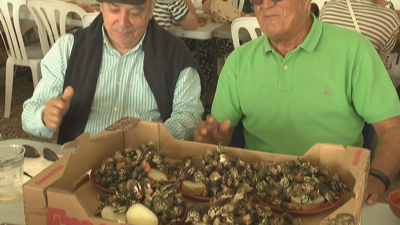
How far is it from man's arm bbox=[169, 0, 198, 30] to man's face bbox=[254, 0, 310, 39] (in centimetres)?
160

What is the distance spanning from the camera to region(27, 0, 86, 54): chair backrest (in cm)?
364

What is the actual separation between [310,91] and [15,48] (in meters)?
3.11

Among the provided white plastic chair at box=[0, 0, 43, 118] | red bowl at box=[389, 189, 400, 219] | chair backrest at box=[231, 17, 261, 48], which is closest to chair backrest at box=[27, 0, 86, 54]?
white plastic chair at box=[0, 0, 43, 118]

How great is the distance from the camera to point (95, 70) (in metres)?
1.95

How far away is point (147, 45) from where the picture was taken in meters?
1.97

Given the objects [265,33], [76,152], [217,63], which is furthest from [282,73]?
[217,63]

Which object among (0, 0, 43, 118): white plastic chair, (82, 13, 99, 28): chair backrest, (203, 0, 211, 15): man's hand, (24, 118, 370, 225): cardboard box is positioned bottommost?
(0, 0, 43, 118): white plastic chair

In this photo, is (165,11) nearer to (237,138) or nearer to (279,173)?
(237,138)

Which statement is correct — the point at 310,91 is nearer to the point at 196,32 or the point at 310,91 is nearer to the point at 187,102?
the point at 187,102

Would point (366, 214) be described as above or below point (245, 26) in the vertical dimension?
above

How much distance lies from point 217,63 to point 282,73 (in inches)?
100

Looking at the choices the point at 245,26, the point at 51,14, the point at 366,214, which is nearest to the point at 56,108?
the point at 366,214

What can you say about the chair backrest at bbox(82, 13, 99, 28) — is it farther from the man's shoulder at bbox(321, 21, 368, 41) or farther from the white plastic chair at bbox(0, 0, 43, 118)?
the man's shoulder at bbox(321, 21, 368, 41)

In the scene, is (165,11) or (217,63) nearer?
(165,11)
